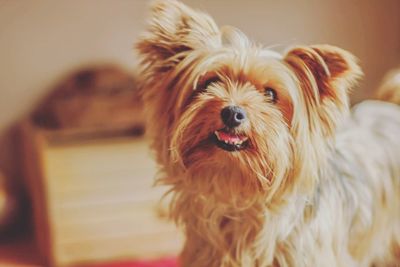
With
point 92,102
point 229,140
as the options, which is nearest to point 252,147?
point 229,140

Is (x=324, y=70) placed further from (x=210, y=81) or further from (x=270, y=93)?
(x=210, y=81)

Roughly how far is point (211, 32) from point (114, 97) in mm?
1201

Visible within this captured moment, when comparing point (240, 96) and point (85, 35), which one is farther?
point (85, 35)

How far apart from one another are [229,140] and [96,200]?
116 centimetres

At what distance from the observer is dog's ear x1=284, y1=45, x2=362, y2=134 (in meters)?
1.13

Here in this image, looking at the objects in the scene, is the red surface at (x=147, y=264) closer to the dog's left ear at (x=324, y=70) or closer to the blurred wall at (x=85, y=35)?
the blurred wall at (x=85, y=35)

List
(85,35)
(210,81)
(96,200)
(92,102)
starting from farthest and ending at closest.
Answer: (85,35) < (92,102) < (96,200) < (210,81)

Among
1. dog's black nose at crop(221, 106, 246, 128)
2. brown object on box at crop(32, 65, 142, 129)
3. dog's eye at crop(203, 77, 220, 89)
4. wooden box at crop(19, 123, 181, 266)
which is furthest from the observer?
brown object on box at crop(32, 65, 142, 129)

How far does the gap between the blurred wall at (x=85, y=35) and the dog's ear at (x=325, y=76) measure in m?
1.15

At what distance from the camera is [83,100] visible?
2.37 m

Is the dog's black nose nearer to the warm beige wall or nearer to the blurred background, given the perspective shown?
the blurred background

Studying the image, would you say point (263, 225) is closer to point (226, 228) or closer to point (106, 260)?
point (226, 228)

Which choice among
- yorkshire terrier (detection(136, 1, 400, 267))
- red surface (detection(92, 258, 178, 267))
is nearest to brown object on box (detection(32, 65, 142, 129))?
red surface (detection(92, 258, 178, 267))

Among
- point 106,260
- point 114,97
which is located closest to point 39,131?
point 114,97
